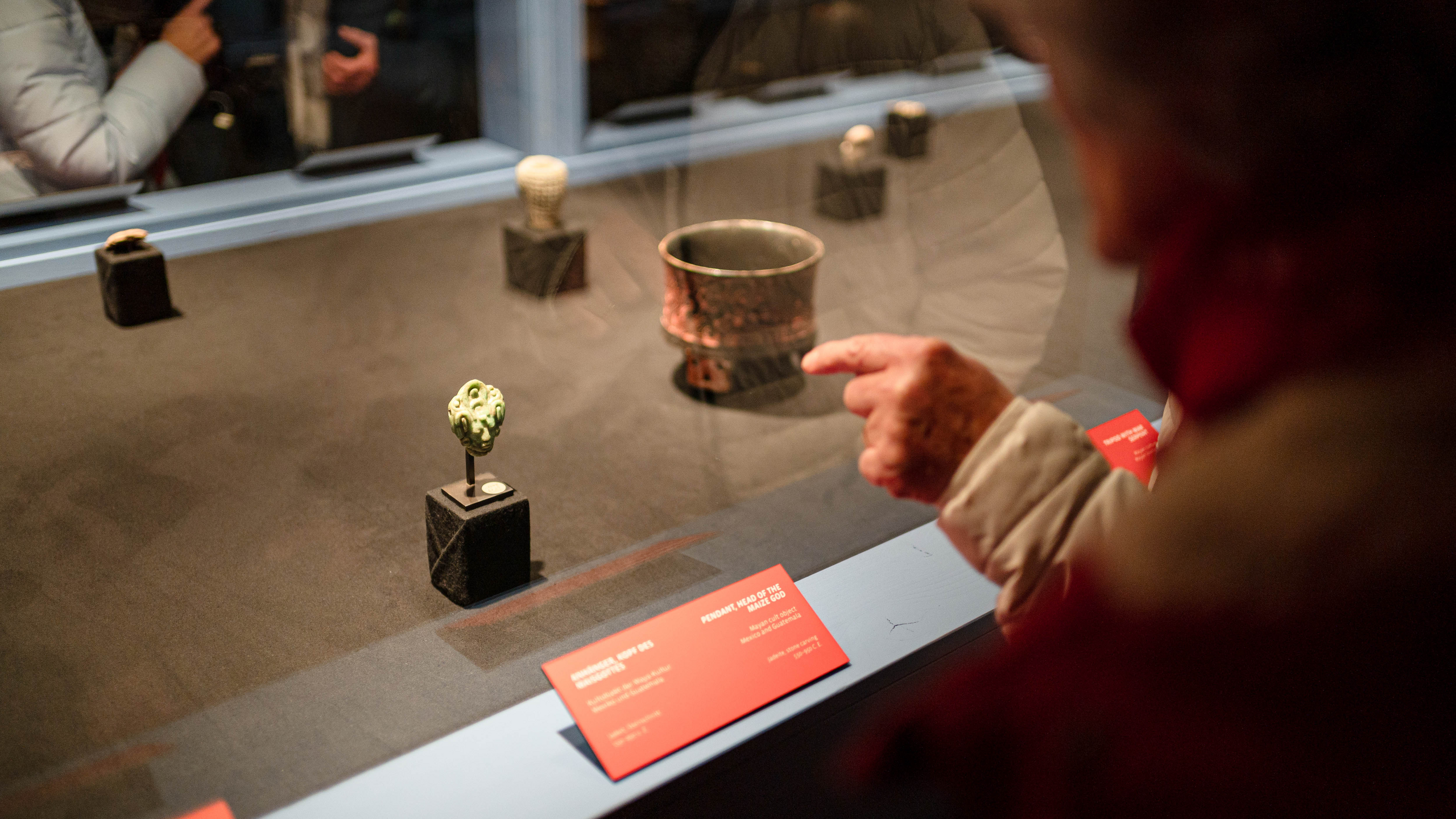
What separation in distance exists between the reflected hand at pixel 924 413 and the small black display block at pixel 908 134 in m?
1.01

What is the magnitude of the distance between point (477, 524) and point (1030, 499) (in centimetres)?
70

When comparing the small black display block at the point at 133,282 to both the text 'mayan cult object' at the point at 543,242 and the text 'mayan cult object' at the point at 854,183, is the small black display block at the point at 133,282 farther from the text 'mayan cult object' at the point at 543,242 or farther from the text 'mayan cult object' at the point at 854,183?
the text 'mayan cult object' at the point at 854,183

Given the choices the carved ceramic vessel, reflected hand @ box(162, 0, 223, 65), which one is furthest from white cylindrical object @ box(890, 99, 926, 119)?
reflected hand @ box(162, 0, 223, 65)

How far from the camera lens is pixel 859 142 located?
76.8 inches

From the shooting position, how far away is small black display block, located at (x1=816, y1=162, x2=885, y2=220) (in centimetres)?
188

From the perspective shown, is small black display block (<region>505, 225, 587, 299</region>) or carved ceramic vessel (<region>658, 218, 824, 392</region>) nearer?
carved ceramic vessel (<region>658, 218, 824, 392</region>)

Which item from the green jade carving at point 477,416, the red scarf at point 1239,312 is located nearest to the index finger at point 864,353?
the red scarf at point 1239,312

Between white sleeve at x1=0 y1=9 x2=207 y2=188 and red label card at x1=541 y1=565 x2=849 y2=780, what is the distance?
2.97ft

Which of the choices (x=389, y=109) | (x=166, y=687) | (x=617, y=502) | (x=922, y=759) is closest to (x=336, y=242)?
(x=389, y=109)

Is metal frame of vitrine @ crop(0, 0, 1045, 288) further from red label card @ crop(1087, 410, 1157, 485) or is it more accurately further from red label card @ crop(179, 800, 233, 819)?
red label card @ crop(179, 800, 233, 819)

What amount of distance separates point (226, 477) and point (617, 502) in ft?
1.66

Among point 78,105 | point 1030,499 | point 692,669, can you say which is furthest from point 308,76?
point 1030,499

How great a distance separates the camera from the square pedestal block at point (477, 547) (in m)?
1.16

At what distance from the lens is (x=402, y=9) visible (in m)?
1.98
